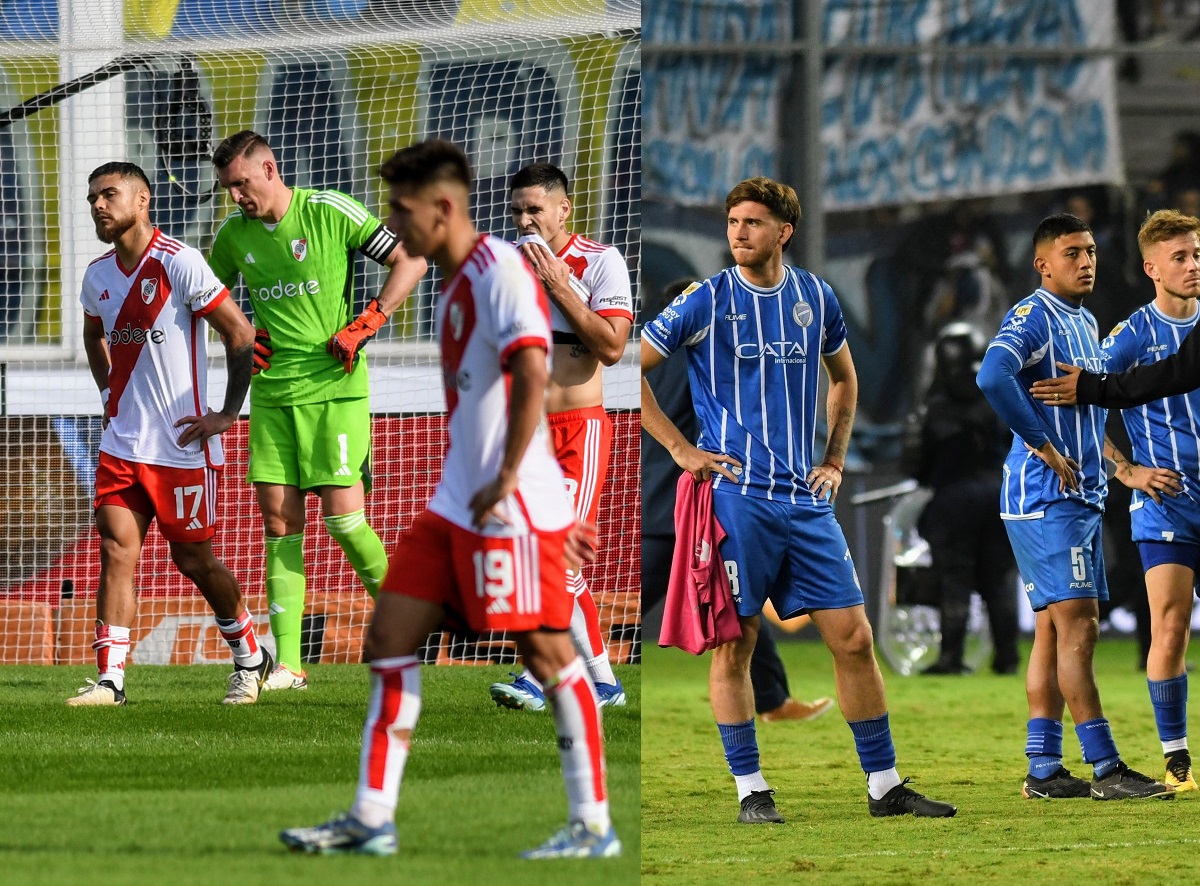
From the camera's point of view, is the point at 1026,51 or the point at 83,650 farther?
the point at 1026,51

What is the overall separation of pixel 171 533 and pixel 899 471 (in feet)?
24.8

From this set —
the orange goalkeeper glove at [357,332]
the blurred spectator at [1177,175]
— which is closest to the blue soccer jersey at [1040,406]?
the orange goalkeeper glove at [357,332]

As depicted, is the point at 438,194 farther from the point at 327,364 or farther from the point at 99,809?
the point at 327,364

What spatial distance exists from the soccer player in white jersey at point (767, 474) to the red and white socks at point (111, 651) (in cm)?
230

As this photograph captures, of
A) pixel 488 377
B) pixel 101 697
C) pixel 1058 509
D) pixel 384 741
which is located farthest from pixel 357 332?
pixel 384 741

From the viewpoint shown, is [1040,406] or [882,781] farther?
[1040,406]

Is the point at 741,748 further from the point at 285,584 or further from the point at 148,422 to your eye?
the point at 148,422

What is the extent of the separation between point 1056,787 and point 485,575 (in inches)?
120

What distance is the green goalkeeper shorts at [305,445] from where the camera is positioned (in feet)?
21.9

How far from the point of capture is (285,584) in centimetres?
674

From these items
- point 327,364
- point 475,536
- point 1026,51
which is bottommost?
point 475,536

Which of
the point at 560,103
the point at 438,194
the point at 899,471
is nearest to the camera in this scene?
the point at 438,194

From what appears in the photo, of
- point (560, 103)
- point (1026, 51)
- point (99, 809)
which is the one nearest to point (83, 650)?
point (560, 103)

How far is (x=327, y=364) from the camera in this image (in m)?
6.73
